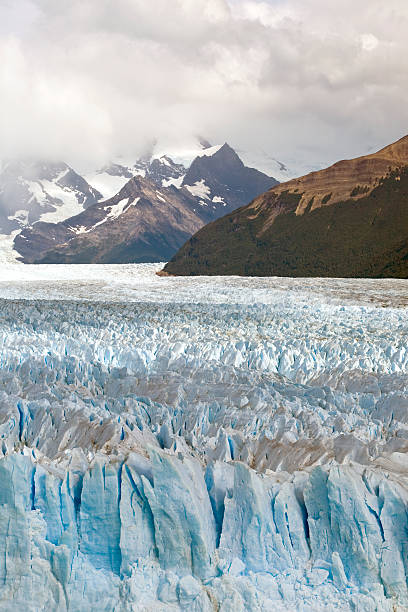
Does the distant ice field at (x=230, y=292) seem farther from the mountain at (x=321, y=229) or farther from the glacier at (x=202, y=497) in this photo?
the mountain at (x=321, y=229)

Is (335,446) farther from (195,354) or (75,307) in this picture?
(75,307)

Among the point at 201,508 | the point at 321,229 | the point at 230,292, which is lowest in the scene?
the point at 201,508

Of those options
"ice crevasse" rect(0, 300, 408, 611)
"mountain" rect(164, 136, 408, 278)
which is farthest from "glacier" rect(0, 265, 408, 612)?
"mountain" rect(164, 136, 408, 278)

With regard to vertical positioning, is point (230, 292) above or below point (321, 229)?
below

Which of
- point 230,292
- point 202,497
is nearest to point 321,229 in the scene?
point 230,292

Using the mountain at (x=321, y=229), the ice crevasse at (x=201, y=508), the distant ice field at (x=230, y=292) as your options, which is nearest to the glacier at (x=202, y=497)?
the ice crevasse at (x=201, y=508)

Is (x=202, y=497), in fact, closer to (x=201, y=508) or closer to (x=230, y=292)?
(x=201, y=508)

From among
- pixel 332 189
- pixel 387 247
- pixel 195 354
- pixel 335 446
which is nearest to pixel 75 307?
pixel 195 354

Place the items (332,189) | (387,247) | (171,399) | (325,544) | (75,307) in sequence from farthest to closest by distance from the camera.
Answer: (332,189) → (387,247) → (75,307) → (171,399) → (325,544)

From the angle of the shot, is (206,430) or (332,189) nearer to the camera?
(206,430)

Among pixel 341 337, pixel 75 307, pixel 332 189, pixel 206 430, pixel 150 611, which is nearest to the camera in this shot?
pixel 150 611
